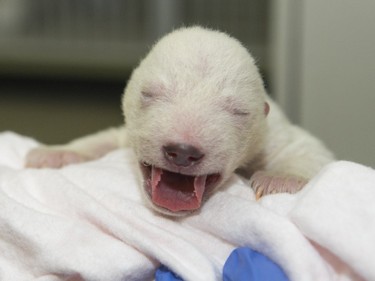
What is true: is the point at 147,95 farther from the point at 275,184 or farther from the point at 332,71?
the point at 332,71

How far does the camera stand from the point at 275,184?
3.55 feet

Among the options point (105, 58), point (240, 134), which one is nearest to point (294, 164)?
point (240, 134)

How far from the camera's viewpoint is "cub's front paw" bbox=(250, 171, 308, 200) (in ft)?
3.50

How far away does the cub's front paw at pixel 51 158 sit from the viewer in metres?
1.40

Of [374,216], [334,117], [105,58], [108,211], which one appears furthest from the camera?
[105,58]

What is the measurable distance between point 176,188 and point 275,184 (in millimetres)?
167

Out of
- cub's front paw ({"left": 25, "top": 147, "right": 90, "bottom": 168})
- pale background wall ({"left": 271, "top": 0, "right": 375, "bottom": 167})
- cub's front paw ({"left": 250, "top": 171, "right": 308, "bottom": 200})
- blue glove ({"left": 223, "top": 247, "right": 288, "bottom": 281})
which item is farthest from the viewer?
cub's front paw ({"left": 25, "top": 147, "right": 90, "bottom": 168})

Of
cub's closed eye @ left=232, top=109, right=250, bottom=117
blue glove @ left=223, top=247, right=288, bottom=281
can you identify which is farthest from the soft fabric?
cub's closed eye @ left=232, top=109, right=250, bottom=117

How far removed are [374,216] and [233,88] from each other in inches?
13.1

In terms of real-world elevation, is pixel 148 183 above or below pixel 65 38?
above

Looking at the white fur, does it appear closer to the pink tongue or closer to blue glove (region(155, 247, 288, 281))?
the pink tongue

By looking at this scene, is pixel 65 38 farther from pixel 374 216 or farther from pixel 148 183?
pixel 374 216

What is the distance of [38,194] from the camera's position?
3.66ft

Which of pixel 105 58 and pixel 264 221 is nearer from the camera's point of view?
pixel 264 221
